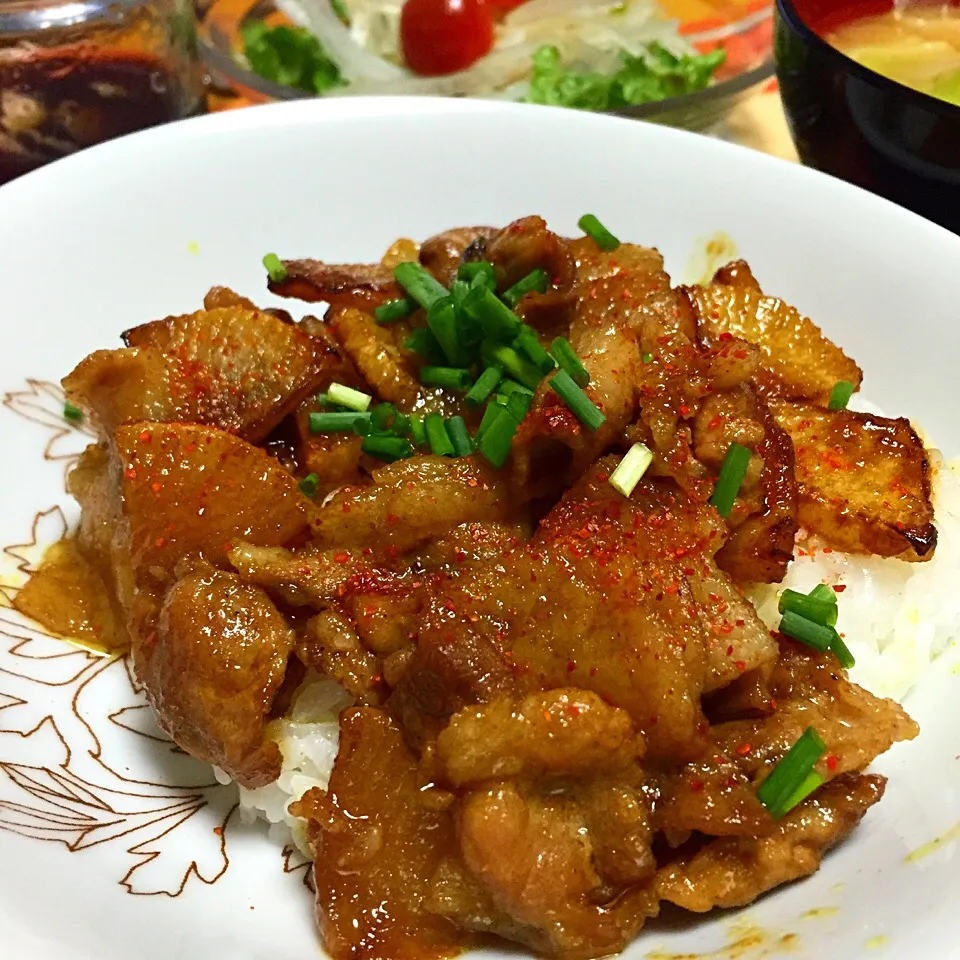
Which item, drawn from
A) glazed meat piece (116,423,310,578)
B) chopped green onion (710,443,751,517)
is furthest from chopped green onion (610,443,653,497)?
glazed meat piece (116,423,310,578)

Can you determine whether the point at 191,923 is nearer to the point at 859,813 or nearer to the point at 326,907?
the point at 326,907

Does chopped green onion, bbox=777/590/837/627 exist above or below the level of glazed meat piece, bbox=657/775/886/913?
above

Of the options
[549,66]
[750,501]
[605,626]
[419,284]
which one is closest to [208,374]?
[419,284]

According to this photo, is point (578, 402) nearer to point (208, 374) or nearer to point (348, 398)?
point (348, 398)

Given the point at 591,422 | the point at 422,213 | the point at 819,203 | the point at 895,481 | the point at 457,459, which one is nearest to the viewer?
the point at 591,422

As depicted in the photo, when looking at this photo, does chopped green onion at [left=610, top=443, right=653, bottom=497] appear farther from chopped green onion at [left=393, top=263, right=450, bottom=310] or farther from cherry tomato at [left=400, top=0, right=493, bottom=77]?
cherry tomato at [left=400, top=0, right=493, bottom=77]

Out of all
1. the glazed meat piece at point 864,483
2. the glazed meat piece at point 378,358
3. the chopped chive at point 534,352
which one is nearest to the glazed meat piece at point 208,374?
the glazed meat piece at point 378,358

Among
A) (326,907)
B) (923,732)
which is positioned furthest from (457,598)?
(923,732)
